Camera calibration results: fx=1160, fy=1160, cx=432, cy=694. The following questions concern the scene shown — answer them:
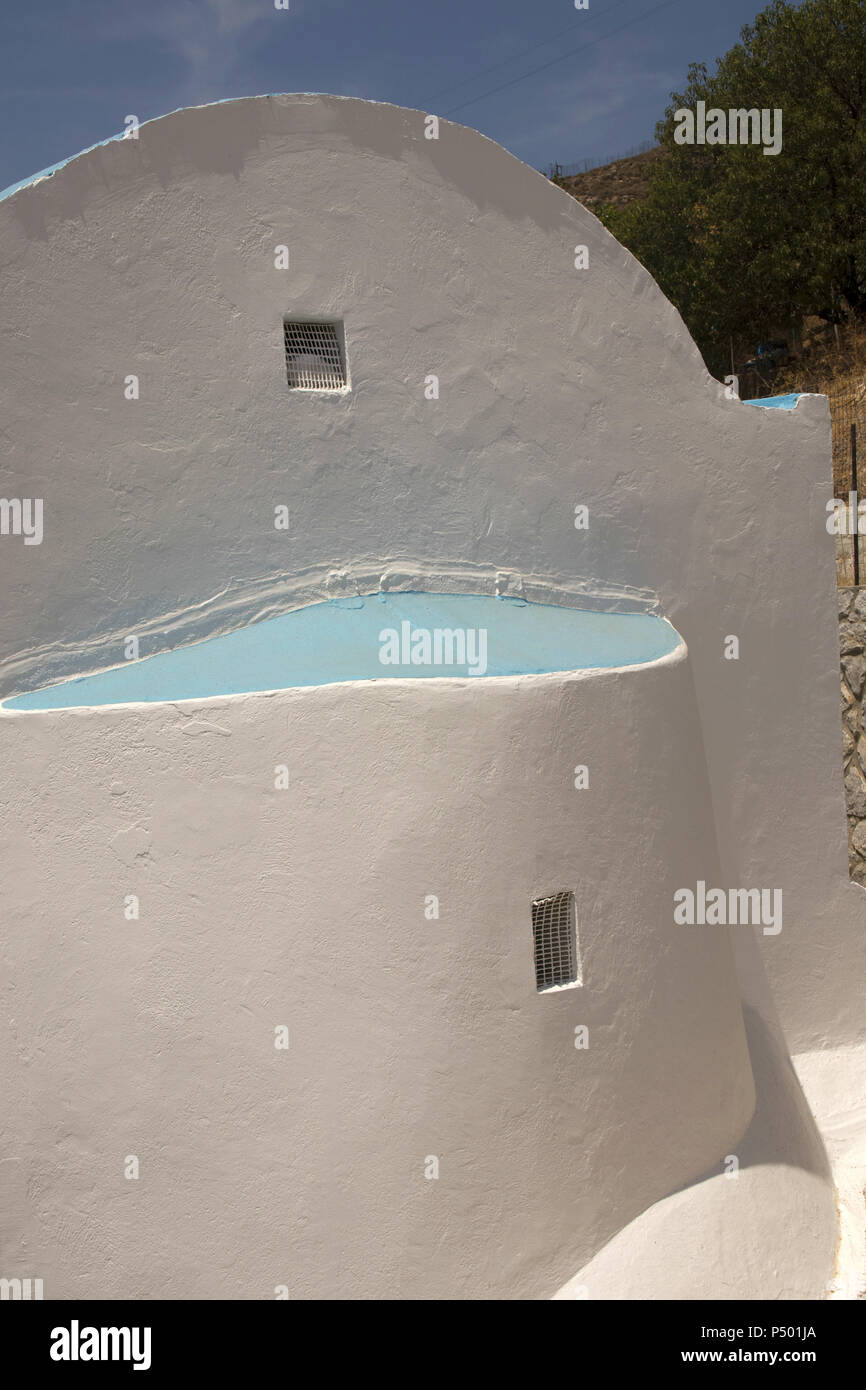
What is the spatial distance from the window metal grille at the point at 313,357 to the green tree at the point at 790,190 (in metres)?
18.5

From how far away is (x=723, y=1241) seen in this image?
6.74 m

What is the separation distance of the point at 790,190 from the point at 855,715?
14465 millimetres

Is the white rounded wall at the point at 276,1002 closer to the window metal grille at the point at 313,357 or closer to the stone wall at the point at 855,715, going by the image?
the window metal grille at the point at 313,357

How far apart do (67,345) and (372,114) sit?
99.9 inches

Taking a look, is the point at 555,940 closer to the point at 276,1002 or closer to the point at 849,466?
the point at 276,1002

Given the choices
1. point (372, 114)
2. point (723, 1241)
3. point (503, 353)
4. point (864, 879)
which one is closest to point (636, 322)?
point (503, 353)

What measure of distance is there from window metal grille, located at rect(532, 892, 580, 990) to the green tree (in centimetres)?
2010

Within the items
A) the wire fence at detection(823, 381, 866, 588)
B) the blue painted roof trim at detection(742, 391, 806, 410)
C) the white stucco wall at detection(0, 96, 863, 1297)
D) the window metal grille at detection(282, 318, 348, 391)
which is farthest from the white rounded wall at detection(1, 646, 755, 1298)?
the wire fence at detection(823, 381, 866, 588)

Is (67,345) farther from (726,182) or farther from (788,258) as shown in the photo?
(726,182)

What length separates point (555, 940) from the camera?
6.53 m

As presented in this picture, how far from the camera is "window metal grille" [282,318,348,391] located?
727cm

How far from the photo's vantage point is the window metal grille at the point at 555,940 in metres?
6.47

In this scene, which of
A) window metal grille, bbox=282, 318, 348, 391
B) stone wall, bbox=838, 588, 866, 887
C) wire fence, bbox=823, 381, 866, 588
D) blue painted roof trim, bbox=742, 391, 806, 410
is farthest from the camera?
wire fence, bbox=823, 381, 866, 588

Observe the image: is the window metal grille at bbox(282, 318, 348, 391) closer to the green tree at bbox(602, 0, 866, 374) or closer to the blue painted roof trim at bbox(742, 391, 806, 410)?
the blue painted roof trim at bbox(742, 391, 806, 410)
